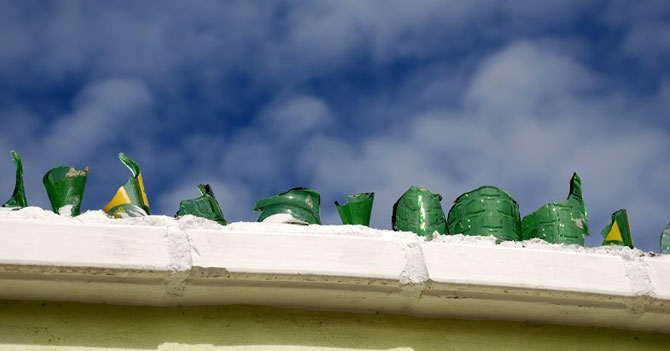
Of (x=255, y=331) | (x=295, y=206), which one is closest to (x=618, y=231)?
(x=295, y=206)

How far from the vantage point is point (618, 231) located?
2.45 m

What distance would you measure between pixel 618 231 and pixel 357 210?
2.27 feet

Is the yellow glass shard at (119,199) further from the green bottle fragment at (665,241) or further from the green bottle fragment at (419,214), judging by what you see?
the green bottle fragment at (665,241)

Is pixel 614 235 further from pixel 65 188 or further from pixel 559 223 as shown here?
pixel 65 188

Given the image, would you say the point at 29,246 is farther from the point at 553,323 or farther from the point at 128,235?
the point at 553,323

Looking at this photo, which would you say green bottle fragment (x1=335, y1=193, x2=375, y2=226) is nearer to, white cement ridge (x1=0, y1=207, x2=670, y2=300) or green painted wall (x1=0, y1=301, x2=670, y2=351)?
white cement ridge (x1=0, y1=207, x2=670, y2=300)

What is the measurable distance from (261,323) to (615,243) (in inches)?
38.4

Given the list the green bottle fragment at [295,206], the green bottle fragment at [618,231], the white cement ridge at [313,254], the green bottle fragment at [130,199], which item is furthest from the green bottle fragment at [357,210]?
the green bottle fragment at [618,231]

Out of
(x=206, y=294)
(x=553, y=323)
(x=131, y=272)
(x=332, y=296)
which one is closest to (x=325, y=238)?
(x=332, y=296)

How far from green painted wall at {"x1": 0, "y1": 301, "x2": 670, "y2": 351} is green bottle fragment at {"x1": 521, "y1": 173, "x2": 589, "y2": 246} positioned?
31 centimetres

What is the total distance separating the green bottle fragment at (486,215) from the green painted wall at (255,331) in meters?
0.30

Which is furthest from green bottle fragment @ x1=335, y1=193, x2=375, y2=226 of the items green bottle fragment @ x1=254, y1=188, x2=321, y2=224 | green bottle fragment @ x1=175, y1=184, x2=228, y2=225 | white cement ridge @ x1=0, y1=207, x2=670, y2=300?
green bottle fragment @ x1=175, y1=184, x2=228, y2=225

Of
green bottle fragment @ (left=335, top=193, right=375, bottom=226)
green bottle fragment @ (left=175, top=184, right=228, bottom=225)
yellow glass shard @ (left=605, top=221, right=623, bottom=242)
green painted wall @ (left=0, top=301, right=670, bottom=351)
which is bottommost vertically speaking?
green painted wall @ (left=0, top=301, right=670, bottom=351)

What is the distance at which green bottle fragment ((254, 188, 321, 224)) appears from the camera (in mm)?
2350
